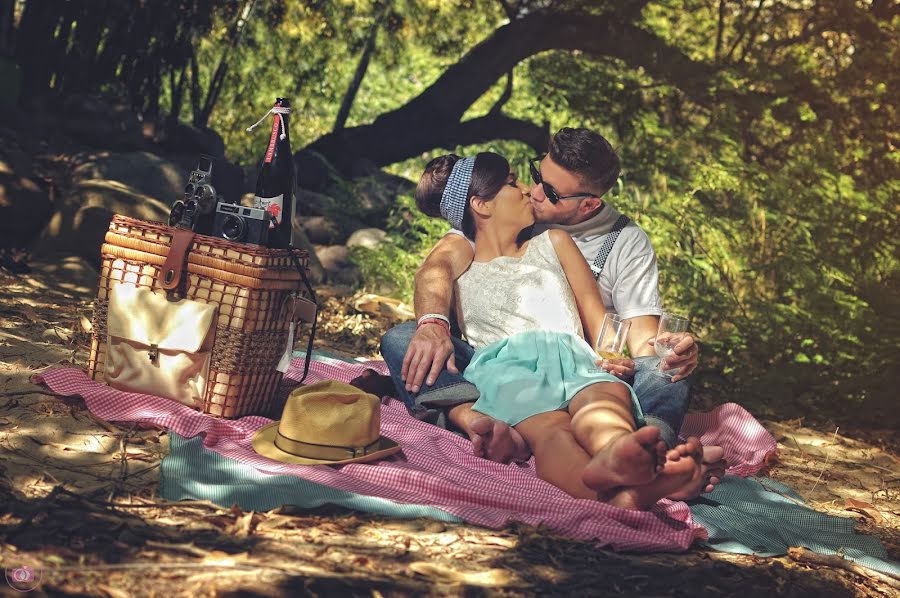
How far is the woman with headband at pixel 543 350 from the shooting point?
123 inches

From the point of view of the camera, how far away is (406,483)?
10.9 feet

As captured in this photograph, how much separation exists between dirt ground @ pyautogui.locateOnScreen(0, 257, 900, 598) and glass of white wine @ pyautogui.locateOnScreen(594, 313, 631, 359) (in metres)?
0.82

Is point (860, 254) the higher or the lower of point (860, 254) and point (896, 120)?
the lower

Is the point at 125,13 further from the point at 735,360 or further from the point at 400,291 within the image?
the point at 735,360

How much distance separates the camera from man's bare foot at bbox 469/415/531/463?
354 centimetres

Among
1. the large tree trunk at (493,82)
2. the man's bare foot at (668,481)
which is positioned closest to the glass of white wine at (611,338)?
the man's bare foot at (668,481)

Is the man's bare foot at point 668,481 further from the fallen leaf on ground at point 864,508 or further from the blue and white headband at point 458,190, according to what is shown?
the blue and white headband at point 458,190

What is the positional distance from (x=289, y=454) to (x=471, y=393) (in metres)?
0.85

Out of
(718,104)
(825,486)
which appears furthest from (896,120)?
(825,486)

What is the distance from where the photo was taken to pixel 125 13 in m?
10.2

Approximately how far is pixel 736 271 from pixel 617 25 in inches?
168

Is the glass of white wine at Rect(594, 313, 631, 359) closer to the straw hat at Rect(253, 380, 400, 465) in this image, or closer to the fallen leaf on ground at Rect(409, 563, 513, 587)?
the straw hat at Rect(253, 380, 400, 465)

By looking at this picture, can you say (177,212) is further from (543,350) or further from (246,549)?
(246,549)

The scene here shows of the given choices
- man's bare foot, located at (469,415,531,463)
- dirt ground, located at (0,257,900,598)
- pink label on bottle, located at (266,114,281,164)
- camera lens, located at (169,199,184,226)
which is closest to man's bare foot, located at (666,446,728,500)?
dirt ground, located at (0,257,900,598)
